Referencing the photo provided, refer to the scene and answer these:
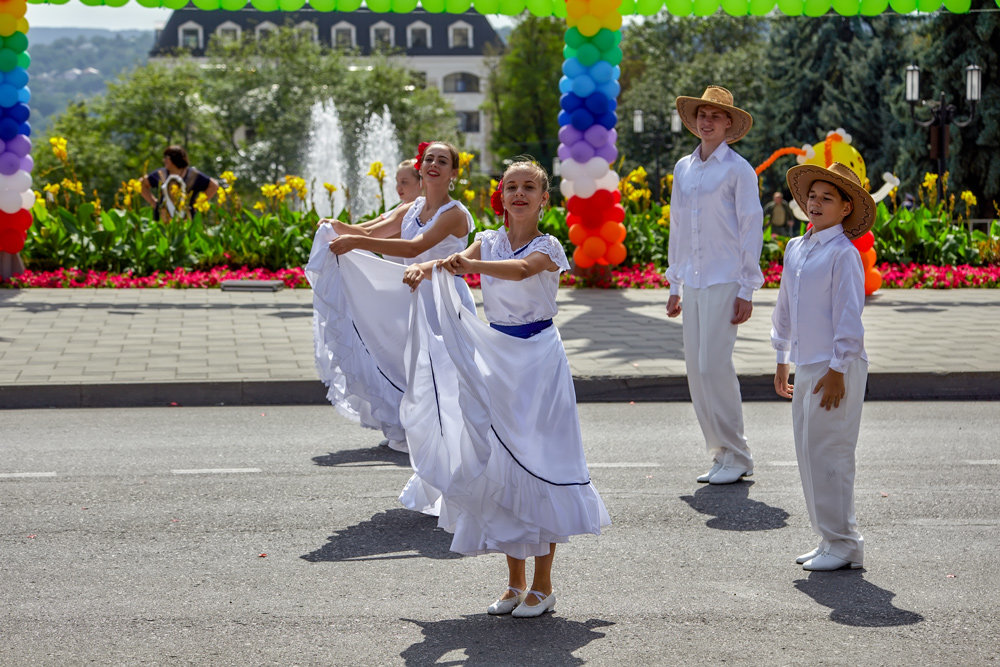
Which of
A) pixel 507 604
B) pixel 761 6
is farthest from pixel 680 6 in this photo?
pixel 507 604

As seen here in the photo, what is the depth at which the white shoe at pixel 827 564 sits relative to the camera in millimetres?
5391

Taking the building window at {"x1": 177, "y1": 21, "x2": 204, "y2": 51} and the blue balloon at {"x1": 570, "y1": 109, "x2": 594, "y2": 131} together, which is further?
the building window at {"x1": 177, "y1": 21, "x2": 204, "y2": 51}

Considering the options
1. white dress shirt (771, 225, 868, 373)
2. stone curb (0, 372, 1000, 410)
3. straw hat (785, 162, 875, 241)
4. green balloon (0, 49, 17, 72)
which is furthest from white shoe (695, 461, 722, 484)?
green balloon (0, 49, 17, 72)

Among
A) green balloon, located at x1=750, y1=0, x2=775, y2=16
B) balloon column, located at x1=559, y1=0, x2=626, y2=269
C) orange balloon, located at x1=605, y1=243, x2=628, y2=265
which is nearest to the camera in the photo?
green balloon, located at x1=750, y1=0, x2=775, y2=16

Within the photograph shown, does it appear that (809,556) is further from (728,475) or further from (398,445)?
(398,445)

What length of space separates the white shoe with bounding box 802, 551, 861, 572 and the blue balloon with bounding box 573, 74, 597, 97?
11753mm

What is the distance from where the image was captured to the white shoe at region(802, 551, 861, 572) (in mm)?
5391

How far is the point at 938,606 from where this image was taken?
4.89m

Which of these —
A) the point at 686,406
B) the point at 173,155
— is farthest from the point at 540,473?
the point at 173,155

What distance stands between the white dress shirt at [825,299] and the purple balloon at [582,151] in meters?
11.1

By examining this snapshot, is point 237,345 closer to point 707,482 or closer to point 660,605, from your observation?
point 707,482

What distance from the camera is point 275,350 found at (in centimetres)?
1145

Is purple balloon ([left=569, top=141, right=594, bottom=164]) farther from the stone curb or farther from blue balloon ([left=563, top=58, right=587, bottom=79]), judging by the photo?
the stone curb

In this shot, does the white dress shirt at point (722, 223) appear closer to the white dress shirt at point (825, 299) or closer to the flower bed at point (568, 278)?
the white dress shirt at point (825, 299)
